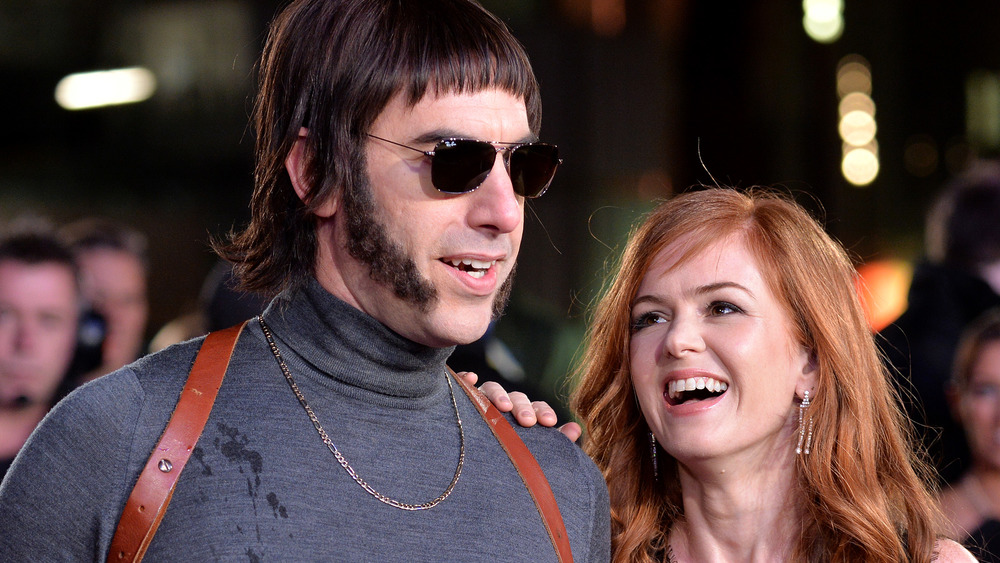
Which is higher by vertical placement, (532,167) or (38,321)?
(532,167)

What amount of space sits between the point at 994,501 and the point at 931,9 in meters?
11.1

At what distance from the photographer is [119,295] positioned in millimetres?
5391

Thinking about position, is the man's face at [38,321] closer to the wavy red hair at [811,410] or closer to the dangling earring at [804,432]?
the wavy red hair at [811,410]

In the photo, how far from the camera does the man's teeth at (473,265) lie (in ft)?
6.81

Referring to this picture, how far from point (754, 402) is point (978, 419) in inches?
66.9

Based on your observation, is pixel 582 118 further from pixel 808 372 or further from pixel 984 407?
pixel 808 372

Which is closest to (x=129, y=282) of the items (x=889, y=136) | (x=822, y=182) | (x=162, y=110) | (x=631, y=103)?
(x=162, y=110)

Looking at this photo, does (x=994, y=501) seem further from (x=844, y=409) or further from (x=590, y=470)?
(x=590, y=470)

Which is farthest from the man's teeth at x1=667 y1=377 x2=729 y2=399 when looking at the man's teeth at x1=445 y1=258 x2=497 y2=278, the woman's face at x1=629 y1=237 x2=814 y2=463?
the man's teeth at x1=445 y1=258 x2=497 y2=278

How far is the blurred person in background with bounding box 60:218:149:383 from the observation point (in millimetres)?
5211

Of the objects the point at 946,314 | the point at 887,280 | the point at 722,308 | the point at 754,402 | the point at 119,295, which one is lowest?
the point at 887,280

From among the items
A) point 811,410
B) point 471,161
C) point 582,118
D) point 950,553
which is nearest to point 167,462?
point 471,161

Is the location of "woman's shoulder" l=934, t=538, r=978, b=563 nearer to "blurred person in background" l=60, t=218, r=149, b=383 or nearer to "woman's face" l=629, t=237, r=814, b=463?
"woman's face" l=629, t=237, r=814, b=463

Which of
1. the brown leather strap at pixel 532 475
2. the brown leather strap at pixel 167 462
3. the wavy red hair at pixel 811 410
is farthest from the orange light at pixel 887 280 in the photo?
the brown leather strap at pixel 167 462
